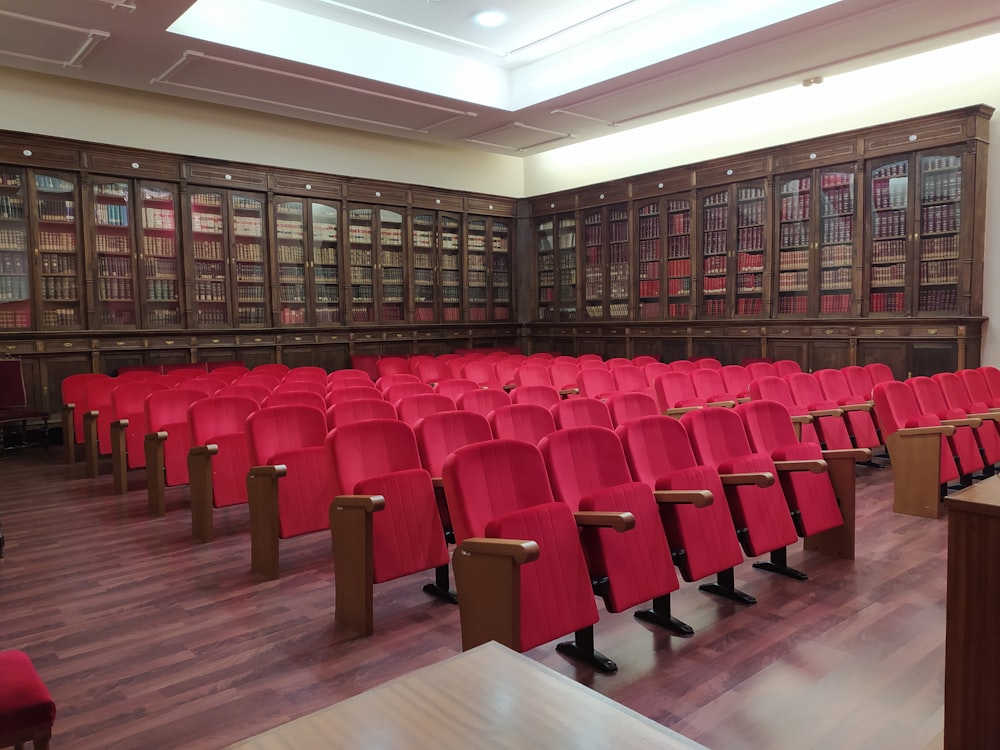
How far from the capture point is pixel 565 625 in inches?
94.0

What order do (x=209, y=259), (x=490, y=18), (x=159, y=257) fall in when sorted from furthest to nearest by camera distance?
(x=209, y=259)
(x=159, y=257)
(x=490, y=18)

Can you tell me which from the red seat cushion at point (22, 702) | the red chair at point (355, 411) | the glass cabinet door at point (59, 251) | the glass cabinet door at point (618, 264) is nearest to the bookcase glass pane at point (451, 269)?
the glass cabinet door at point (618, 264)

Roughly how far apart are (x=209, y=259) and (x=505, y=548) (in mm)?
8750

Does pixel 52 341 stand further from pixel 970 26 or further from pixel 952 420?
pixel 970 26

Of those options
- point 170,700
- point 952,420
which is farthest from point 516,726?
point 952,420

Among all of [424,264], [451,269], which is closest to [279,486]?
[424,264]

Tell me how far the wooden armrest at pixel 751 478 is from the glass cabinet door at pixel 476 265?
9368 mm

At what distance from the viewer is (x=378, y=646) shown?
286cm

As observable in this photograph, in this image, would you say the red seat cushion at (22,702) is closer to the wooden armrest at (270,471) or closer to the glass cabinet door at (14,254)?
the wooden armrest at (270,471)

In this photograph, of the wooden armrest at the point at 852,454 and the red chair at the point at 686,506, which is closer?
the red chair at the point at 686,506

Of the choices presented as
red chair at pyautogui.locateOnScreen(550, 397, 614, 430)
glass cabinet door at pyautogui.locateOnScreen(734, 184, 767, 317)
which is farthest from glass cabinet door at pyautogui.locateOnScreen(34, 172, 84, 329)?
glass cabinet door at pyautogui.locateOnScreen(734, 184, 767, 317)

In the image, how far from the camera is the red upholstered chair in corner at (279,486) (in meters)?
3.58

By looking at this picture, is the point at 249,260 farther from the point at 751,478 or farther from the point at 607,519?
the point at 607,519

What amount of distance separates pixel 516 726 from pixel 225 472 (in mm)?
3782
